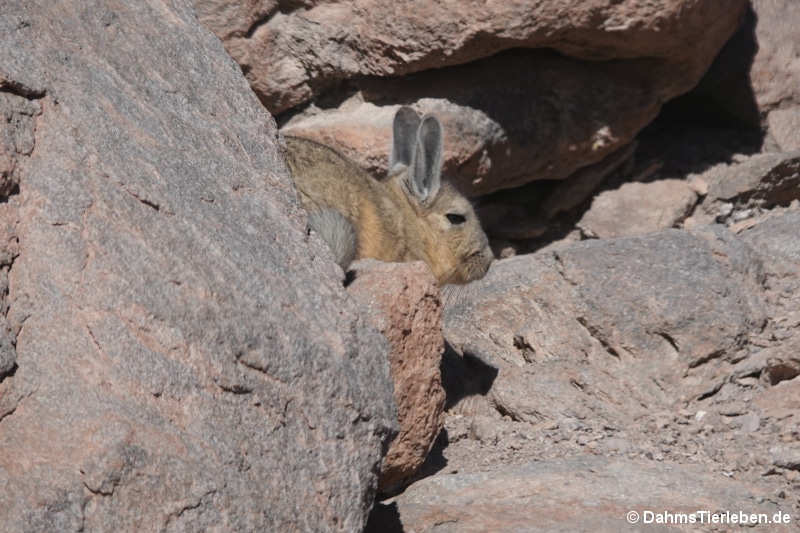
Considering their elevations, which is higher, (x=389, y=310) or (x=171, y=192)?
(x=171, y=192)

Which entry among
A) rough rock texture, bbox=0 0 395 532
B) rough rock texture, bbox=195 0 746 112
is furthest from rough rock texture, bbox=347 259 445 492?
rough rock texture, bbox=195 0 746 112

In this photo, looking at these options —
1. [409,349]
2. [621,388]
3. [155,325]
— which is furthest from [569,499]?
[155,325]

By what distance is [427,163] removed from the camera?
602 centimetres

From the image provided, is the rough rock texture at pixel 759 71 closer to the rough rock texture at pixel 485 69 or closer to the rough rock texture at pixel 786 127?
the rough rock texture at pixel 786 127

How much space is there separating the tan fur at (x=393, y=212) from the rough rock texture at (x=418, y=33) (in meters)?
0.77

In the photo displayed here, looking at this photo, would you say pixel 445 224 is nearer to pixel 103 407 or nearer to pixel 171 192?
pixel 171 192

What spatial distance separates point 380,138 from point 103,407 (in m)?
4.05

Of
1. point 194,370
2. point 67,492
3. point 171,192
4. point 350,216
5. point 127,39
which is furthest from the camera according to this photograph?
point 350,216

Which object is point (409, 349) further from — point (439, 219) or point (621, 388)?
point (439, 219)

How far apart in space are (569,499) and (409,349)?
789mm

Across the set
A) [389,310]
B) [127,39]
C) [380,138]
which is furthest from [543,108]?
[127,39]

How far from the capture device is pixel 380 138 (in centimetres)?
661

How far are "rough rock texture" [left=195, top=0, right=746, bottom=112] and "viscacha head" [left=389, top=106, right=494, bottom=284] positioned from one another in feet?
1.84

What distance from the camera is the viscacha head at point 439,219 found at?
19.6ft
